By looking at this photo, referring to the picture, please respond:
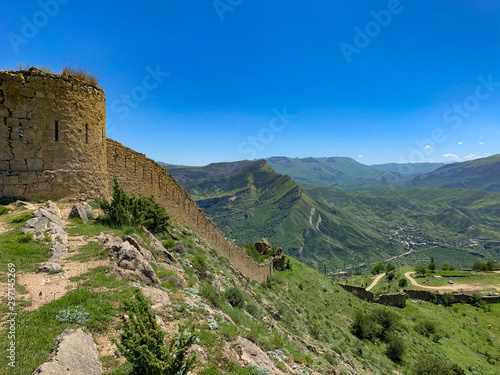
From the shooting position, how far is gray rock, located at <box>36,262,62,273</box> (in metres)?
6.86

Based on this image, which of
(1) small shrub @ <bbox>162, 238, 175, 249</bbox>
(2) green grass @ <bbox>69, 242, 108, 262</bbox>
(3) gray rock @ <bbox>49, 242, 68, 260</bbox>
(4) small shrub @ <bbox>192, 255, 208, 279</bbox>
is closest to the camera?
(3) gray rock @ <bbox>49, 242, 68, 260</bbox>

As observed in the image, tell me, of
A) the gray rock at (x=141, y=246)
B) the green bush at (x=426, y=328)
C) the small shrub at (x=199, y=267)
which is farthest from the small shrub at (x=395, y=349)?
the gray rock at (x=141, y=246)

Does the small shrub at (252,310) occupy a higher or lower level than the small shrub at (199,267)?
lower

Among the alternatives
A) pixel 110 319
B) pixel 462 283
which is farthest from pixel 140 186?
pixel 462 283

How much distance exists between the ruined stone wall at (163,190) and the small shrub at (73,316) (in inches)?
435

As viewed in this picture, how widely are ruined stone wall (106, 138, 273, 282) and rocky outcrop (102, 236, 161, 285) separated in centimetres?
773

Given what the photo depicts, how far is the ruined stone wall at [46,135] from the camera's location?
33.1 ft

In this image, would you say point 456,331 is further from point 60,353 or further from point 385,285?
point 60,353

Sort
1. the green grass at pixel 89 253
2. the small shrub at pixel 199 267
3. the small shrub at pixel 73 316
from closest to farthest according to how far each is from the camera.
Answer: the small shrub at pixel 73 316 < the green grass at pixel 89 253 < the small shrub at pixel 199 267

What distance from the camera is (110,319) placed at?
568cm

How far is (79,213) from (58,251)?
9.63 ft

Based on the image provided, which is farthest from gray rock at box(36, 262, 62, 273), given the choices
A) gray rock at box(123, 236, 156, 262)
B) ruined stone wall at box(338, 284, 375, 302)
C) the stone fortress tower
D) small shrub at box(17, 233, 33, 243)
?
ruined stone wall at box(338, 284, 375, 302)

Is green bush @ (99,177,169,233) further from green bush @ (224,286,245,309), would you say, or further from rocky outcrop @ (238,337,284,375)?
rocky outcrop @ (238,337,284,375)

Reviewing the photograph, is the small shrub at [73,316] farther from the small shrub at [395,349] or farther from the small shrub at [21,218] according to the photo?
the small shrub at [395,349]
